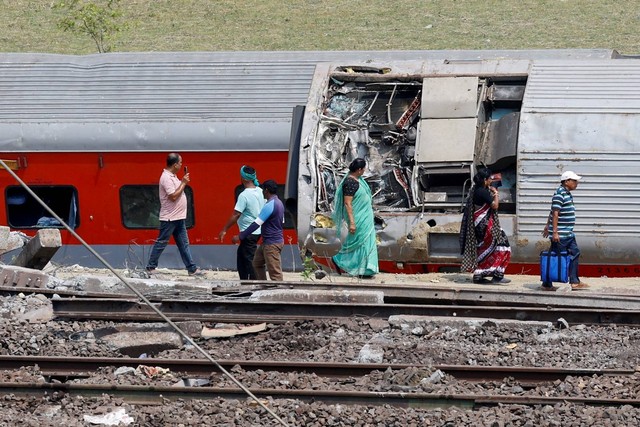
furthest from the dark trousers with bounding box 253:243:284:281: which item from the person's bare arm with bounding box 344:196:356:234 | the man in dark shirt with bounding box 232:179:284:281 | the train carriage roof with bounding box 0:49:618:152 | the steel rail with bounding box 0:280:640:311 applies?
the train carriage roof with bounding box 0:49:618:152

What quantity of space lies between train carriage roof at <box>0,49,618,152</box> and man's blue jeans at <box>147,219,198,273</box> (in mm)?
1626

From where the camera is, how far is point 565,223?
13.1m

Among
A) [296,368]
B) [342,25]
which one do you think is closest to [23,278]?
[296,368]

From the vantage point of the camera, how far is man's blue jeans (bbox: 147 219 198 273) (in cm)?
1439

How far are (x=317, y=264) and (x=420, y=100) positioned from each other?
234cm

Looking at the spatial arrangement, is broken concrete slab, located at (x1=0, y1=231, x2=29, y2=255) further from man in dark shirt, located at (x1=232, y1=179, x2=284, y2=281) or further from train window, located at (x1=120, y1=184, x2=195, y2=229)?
man in dark shirt, located at (x1=232, y1=179, x2=284, y2=281)

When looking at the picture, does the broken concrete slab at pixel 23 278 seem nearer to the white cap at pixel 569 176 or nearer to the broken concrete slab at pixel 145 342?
the broken concrete slab at pixel 145 342

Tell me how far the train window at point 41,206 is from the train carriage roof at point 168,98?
23.4 inches

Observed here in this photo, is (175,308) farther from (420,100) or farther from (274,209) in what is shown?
(420,100)

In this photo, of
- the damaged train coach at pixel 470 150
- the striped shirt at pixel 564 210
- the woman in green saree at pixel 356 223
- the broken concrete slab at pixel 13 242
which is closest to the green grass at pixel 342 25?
the damaged train coach at pixel 470 150

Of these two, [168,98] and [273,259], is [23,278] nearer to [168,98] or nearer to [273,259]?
[273,259]

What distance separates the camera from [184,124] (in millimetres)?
15805

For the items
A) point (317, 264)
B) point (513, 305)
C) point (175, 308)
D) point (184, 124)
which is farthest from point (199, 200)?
point (513, 305)

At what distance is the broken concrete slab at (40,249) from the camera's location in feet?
44.6
